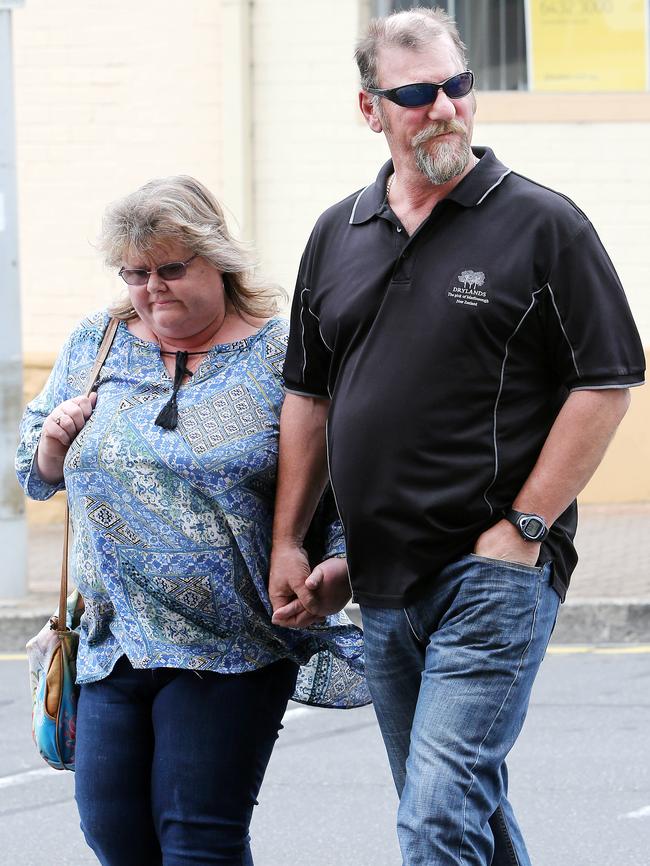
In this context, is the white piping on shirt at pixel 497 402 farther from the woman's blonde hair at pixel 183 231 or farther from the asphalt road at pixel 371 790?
the asphalt road at pixel 371 790

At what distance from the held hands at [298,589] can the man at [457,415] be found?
0.12 metres

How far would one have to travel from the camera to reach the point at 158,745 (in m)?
3.17

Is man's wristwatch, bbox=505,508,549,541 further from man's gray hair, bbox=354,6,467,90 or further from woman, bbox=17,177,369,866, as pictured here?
man's gray hair, bbox=354,6,467,90

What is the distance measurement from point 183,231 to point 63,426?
1.58 feet

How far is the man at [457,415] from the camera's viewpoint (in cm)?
288

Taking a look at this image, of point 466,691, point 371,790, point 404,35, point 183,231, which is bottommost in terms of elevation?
point 371,790

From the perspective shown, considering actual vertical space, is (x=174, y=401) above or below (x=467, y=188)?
below

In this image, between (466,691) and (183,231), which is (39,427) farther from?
(466,691)

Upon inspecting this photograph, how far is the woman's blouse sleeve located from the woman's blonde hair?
27 cm

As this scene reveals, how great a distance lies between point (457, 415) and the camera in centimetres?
291

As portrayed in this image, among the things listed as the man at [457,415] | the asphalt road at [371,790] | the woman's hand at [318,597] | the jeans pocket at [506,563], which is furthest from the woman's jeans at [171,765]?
the asphalt road at [371,790]

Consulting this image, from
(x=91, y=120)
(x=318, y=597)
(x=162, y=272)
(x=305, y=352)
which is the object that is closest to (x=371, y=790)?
(x=318, y=597)

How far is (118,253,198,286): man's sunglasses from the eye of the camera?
3229 millimetres

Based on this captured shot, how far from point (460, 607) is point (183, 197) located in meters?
1.05
